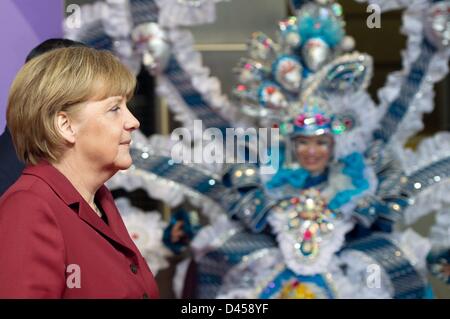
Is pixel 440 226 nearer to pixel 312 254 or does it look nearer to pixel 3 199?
pixel 312 254

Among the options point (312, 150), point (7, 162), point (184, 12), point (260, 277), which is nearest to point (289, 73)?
point (312, 150)

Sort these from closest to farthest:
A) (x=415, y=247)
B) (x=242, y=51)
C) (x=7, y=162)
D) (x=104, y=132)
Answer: (x=104, y=132)
(x=7, y=162)
(x=415, y=247)
(x=242, y=51)

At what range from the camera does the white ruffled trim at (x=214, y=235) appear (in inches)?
109

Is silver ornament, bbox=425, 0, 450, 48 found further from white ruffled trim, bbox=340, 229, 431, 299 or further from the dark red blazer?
the dark red blazer

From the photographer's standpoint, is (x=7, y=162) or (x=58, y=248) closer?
(x=58, y=248)

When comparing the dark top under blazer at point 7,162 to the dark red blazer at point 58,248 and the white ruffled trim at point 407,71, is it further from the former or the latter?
the white ruffled trim at point 407,71

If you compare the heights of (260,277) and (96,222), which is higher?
(96,222)

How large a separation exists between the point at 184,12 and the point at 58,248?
5.85 ft

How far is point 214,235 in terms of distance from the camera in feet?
9.12

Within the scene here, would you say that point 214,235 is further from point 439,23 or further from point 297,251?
point 439,23

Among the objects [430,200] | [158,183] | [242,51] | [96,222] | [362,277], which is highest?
[96,222]

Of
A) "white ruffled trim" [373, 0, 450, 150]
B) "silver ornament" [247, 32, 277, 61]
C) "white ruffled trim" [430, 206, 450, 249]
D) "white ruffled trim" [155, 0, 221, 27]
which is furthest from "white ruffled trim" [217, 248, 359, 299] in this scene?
"white ruffled trim" [155, 0, 221, 27]
